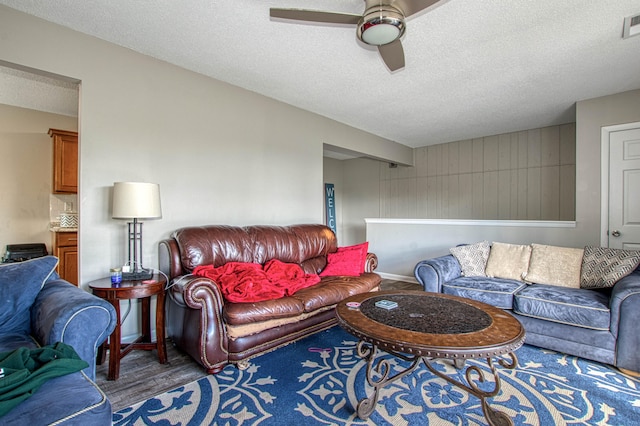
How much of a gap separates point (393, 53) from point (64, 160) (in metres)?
4.40

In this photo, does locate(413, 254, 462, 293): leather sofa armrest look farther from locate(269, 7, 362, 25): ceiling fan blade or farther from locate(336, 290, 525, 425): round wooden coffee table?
locate(269, 7, 362, 25): ceiling fan blade

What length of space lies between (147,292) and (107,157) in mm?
Answer: 1268

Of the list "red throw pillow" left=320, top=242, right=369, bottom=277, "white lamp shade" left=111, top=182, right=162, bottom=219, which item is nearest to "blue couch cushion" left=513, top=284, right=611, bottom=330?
"red throw pillow" left=320, top=242, right=369, bottom=277

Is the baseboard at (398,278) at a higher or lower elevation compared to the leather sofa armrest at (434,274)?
lower

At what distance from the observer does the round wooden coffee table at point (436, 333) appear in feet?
4.80

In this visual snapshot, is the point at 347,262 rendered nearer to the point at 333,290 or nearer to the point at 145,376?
the point at 333,290

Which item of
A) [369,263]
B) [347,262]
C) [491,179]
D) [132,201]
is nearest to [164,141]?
[132,201]

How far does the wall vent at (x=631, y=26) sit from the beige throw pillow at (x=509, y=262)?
208cm

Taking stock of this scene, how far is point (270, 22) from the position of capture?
2320 mm

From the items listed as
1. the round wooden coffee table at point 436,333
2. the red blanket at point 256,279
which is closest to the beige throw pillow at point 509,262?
the round wooden coffee table at point 436,333

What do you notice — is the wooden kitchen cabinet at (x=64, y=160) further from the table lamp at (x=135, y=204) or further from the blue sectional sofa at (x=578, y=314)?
the blue sectional sofa at (x=578, y=314)

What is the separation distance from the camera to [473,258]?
356cm

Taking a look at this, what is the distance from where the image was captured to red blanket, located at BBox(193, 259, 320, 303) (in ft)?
7.84

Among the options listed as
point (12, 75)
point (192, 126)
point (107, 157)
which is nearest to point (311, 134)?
point (192, 126)
